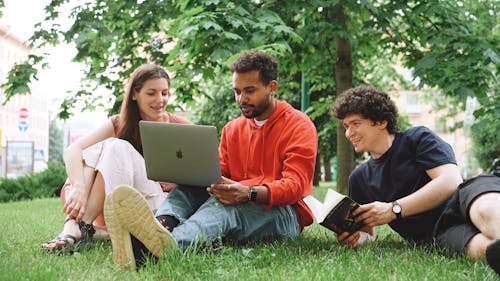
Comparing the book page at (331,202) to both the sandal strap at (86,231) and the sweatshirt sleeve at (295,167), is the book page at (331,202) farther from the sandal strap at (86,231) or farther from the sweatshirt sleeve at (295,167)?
the sandal strap at (86,231)

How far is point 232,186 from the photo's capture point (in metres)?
Answer: 3.57

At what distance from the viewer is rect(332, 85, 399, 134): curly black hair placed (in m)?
3.66

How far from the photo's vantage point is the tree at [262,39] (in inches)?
237

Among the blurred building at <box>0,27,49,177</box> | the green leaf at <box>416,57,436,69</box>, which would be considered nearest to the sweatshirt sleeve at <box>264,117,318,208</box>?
the green leaf at <box>416,57,436,69</box>

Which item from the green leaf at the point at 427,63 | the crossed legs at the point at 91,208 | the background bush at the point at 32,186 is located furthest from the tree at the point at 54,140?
the crossed legs at the point at 91,208

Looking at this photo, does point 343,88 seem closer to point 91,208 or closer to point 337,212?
point 91,208

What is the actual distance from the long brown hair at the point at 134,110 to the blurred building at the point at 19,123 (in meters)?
4.32

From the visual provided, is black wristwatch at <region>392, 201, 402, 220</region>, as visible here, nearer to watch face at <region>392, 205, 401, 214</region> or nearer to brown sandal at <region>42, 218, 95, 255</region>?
watch face at <region>392, 205, 401, 214</region>

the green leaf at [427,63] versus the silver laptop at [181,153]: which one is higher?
the green leaf at [427,63]

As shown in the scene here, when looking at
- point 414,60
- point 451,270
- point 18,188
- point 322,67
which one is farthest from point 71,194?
point 18,188

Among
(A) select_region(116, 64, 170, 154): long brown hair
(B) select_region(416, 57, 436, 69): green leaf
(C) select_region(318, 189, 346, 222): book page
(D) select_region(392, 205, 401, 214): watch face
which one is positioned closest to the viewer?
(C) select_region(318, 189, 346, 222): book page

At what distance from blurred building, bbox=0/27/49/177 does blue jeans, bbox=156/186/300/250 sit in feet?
17.1

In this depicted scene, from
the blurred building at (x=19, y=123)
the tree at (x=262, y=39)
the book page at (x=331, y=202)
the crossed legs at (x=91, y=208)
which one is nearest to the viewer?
the book page at (x=331, y=202)

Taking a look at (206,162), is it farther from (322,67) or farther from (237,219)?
(322,67)
